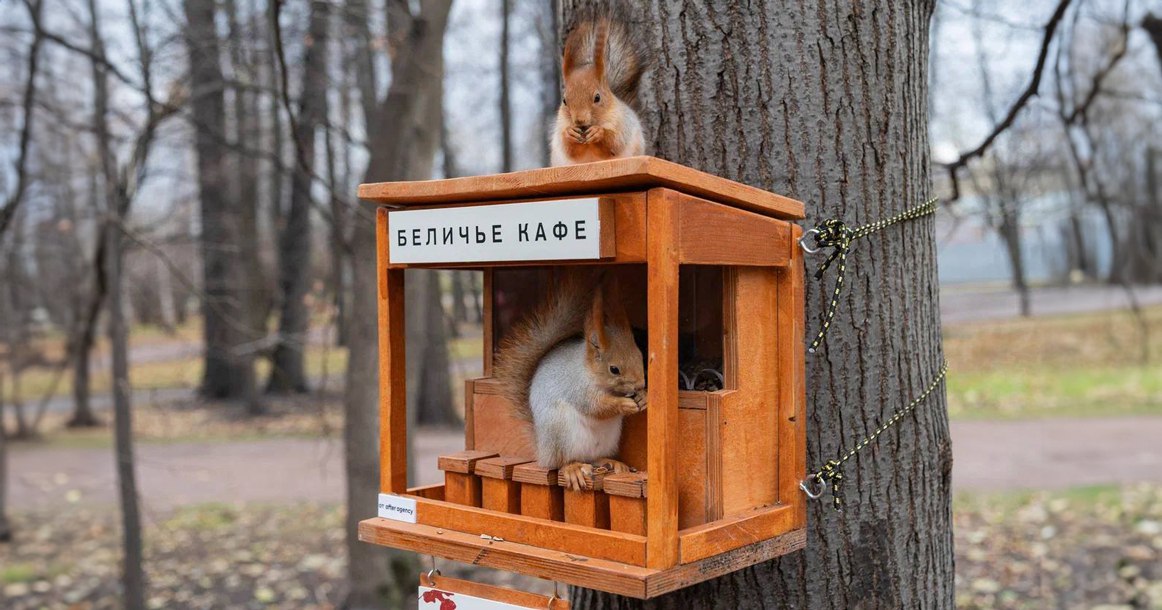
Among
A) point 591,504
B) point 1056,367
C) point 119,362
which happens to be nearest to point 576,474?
point 591,504

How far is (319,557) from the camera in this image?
23.0 ft

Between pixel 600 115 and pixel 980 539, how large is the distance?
5899 mm

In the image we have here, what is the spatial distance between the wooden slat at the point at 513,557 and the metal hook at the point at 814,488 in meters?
0.47

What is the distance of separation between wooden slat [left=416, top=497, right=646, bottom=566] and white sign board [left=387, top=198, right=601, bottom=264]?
0.44m

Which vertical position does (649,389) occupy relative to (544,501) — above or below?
above

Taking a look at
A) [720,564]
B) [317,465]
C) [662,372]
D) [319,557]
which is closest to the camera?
[662,372]

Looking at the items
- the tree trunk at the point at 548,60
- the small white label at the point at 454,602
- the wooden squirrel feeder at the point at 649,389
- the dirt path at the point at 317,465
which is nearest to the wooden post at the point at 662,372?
the wooden squirrel feeder at the point at 649,389

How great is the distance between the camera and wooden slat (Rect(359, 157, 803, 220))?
1.47 metres

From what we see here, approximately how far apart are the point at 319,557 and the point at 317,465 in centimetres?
140

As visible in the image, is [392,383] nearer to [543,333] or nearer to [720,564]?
[543,333]

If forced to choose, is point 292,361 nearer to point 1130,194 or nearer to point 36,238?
point 36,238

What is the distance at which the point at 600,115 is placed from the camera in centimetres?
176

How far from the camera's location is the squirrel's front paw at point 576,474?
1696 millimetres

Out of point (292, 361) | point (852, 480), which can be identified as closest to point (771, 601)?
point (852, 480)
